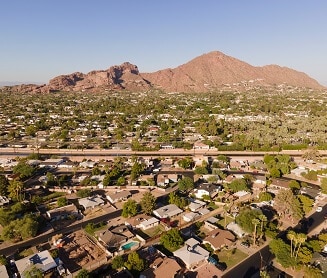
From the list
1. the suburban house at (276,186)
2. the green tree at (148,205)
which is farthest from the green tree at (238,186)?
the green tree at (148,205)

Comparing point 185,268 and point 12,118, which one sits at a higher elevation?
point 12,118

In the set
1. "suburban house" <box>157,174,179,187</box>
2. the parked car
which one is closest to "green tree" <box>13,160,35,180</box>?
"suburban house" <box>157,174,179,187</box>

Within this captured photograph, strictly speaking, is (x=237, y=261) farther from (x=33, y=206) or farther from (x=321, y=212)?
(x=33, y=206)

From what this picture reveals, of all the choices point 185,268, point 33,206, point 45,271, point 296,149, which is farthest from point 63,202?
point 296,149

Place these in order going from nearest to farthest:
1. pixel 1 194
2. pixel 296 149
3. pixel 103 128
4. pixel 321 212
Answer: pixel 321 212 < pixel 1 194 < pixel 296 149 < pixel 103 128

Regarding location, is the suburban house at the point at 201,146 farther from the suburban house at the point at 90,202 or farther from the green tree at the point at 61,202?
the green tree at the point at 61,202

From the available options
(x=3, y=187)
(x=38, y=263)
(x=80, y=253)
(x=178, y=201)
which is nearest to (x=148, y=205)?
(x=178, y=201)

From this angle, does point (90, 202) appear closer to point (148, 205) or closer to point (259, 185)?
point (148, 205)

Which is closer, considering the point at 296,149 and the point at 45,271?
the point at 45,271
